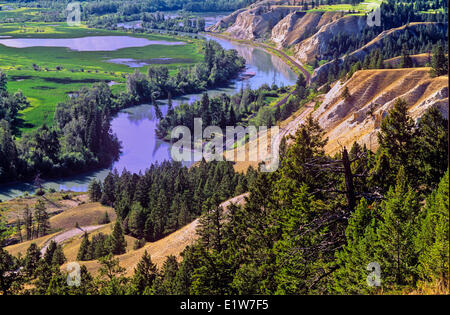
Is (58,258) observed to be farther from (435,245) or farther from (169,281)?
(435,245)

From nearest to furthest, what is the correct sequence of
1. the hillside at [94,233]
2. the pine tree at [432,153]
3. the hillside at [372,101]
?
the pine tree at [432,153], the hillside at [94,233], the hillside at [372,101]

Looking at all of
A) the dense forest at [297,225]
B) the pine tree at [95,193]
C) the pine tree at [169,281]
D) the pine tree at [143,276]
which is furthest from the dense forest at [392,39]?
the pine tree at [169,281]

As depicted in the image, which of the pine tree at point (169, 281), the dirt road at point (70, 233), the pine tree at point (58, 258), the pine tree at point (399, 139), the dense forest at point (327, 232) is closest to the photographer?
the dense forest at point (327, 232)

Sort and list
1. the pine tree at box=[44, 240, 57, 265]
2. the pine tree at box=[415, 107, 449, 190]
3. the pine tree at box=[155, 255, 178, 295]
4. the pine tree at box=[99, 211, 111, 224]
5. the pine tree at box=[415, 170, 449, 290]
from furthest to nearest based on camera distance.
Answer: the pine tree at box=[99, 211, 111, 224] → the pine tree at box=[44, 240, 57, 265] → the pine tree at box=[415, 107, 449, 190] → the pine tree at box=[155, 255, 178, 295] → the pine tree at box=[415, 170, 449, 290]

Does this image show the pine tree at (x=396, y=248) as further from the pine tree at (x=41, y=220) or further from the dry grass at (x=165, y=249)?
the pine tree at (x=41, y=220)

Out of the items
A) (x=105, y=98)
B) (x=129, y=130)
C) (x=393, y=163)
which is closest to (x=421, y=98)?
(x=393, y=163)

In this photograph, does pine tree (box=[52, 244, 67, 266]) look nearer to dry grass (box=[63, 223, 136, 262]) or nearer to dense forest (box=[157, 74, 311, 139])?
dry grass (box=[63, 223, 136, 262])

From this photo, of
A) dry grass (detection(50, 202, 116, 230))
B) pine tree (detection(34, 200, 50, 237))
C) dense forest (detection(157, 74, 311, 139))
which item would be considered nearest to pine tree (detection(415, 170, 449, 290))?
dry grass (detection(50, 202, 116, 230))

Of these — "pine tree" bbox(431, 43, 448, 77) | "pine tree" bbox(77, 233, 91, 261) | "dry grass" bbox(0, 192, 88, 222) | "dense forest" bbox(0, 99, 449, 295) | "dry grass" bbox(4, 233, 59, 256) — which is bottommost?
"dry grass" bbox(0, 192, 88, 222)
